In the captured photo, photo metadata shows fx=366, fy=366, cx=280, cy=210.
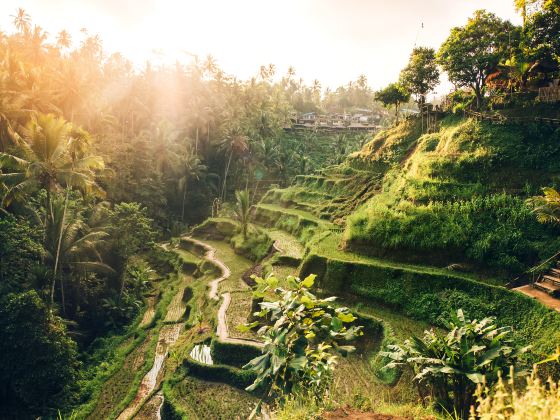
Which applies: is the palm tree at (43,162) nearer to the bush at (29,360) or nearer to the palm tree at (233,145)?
the bush at (29,360)

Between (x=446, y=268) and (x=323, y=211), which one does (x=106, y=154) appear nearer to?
(x=323, y=211)

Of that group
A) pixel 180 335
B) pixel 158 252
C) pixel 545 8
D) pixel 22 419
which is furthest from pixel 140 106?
pixel 545 8

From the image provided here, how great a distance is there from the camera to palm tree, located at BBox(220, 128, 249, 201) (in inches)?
1775

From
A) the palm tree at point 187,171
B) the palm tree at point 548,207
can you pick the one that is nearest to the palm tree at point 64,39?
the palm tree at point 187,171

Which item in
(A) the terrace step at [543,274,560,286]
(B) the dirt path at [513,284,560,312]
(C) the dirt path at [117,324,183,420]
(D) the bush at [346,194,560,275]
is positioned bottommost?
(C) the dirt path at [117,324,183,420]

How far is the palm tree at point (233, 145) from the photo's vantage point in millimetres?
45094

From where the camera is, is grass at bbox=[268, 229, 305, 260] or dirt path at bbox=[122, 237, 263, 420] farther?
grass at bbox=[268, 229, 305, 260]

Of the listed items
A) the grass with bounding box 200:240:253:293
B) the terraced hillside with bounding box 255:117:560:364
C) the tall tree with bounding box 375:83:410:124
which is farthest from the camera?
the tall tree with bounding box 375:83:410:124

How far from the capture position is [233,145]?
149 ft

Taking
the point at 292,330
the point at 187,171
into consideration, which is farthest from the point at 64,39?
the point at 292,330

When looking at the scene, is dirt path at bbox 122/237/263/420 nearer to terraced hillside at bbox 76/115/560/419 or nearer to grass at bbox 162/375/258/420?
terraced hillside at bbox 76/115/560/419

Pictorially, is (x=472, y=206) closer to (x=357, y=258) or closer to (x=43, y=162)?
(x=357, y=258)

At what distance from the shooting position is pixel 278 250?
23016 millimetres

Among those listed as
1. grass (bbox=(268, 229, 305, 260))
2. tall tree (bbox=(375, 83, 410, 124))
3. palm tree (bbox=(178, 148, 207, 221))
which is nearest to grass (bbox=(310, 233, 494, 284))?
grass (bbox=(268, 229, 305, 260))
